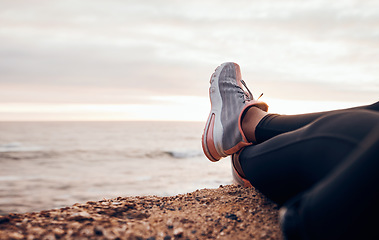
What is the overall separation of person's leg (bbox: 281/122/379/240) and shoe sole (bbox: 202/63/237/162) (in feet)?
4.42

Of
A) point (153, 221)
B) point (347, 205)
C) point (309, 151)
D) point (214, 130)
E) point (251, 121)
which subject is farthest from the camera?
point (214, 130)

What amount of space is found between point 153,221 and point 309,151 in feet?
3.12

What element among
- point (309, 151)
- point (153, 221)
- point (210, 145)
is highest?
point (309, 151)

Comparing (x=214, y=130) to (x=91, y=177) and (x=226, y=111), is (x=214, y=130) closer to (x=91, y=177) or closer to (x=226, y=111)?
(x=226, y=111)

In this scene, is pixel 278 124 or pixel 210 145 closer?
pixel 278 124

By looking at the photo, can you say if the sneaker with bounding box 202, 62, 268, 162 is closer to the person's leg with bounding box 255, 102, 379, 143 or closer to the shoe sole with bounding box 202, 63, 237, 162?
the shoe sole with bounding box 202, 63, 237, 162

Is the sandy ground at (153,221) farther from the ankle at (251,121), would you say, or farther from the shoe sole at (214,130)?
the shoe sole at (214,130)

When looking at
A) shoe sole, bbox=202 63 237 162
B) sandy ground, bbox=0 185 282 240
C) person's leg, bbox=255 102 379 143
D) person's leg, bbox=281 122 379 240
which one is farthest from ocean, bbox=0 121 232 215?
person's leg, bbox=281 122 379 240

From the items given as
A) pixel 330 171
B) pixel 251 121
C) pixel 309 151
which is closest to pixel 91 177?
pixel 251 121

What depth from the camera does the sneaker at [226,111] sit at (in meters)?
2.19

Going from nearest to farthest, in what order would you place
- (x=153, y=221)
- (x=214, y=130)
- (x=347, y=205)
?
1. (x=347, y=205)
2. (x=153, y=221)
3. (x=214, y=130)

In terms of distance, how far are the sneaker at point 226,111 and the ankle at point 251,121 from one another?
40mm

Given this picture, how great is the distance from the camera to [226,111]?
253 cm

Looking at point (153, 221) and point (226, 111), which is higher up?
point (226, 111)
